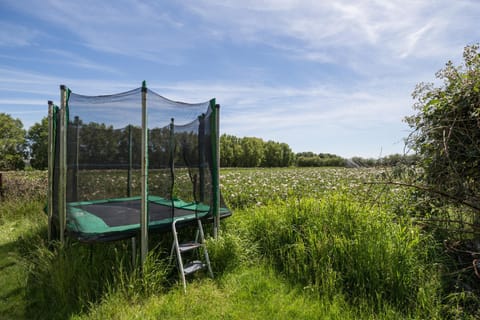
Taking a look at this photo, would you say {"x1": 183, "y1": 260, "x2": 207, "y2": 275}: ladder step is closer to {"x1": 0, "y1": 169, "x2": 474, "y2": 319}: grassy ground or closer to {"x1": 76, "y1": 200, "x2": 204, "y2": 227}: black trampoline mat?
{"x1": 0, "y1": 169, "x2": 474, "y2": 319}: grassy ground

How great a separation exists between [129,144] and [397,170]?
12.7ft

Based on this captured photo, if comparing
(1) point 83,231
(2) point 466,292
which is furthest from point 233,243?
(2) point 466,292

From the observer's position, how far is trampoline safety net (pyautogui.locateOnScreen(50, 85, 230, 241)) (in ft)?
10.6

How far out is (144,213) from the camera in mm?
2848

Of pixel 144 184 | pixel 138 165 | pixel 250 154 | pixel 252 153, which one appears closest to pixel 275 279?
pixel 144 184

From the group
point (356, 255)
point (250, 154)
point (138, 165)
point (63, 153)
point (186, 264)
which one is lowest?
point (186, 264)

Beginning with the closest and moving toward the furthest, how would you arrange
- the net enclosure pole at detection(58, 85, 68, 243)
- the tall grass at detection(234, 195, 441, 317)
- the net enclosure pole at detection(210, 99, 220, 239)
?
the tall grass at detection(234, 195, 441, 317) → the net enclosure pole at detection(58, 85, 68, 243) → the net enclosure pole at detection(210, 99, 220, 239)

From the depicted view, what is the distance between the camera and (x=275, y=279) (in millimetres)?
3035

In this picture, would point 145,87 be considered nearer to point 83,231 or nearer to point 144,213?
point 144,213

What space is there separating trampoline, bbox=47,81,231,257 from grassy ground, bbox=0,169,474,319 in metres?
0.37

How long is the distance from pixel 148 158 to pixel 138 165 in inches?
49.3

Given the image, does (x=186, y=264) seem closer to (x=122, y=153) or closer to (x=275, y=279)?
(x=275, y=279)

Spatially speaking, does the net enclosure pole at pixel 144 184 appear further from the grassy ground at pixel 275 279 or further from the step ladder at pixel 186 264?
the step ladder at pixel 186 264

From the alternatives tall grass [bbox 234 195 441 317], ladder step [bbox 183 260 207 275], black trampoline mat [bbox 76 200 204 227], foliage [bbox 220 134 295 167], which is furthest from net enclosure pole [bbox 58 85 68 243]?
foliage [bbox 220 134 295 167]
